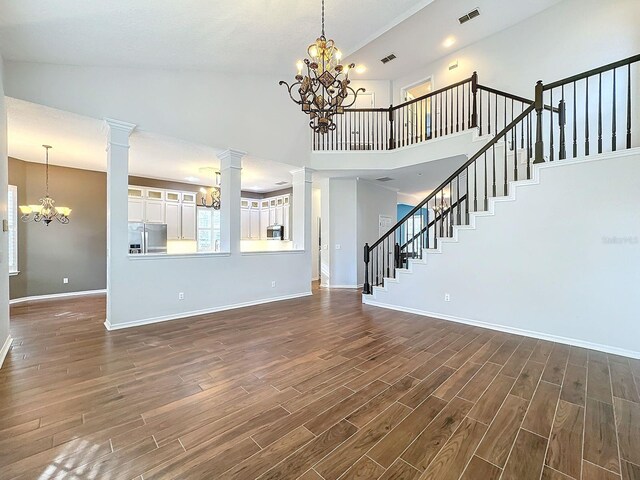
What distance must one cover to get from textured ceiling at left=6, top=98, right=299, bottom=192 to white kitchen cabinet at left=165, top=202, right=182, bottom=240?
82cm

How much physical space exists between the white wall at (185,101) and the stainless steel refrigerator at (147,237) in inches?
140

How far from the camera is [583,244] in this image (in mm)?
3400

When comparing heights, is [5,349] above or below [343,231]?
below

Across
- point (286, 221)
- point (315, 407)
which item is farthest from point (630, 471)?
point (286, 221)

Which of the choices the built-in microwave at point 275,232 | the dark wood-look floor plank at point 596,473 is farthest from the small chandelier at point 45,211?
the dark wood-look floor plank at point 596,473

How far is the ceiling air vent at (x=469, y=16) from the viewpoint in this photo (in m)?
5.44

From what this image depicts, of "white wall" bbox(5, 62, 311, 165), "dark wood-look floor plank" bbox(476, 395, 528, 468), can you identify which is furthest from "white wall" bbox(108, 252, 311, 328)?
"dark wood-look floor plank" bbox(476, 395, 528, 468)

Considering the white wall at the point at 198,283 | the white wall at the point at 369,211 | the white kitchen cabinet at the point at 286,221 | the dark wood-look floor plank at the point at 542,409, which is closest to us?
the dark wood-look floor plank at the point at 542,409

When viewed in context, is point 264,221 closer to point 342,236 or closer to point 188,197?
point 188,197

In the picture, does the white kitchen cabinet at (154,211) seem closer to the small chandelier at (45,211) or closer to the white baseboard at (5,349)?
the small chandelier at (45,211)

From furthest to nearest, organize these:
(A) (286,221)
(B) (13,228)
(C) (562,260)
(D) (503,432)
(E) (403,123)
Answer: (A) (286,221) → (E) (403,123) → (B) (13,228) → (C) (562,260) → (D) (503,432)

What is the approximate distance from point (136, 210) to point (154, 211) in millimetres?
423

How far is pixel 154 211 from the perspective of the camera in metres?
7.68

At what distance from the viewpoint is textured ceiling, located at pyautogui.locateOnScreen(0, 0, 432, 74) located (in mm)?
2953
